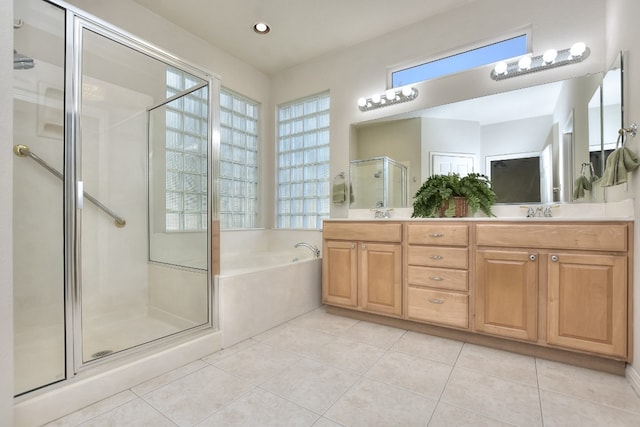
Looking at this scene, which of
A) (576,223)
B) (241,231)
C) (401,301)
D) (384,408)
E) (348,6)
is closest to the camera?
(384,408)

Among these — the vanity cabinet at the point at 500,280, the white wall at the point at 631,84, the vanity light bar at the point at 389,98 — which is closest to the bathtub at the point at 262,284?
the vanity cabinet at the point at 500,280

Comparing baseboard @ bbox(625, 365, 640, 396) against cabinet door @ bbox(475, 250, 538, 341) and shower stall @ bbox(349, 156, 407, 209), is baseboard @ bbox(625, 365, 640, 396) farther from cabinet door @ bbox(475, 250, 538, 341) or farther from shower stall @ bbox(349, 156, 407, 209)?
shower stall @ bbox(349, 156, 407, 209)

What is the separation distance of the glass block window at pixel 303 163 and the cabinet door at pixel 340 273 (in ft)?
2.51

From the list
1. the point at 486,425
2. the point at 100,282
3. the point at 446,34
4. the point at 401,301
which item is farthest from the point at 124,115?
the point at 486,425

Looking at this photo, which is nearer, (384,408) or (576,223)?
(384,408)

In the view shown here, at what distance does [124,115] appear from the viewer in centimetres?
234

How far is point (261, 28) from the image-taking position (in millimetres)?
2785

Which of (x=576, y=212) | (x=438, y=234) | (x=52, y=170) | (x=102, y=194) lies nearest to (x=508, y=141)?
(x=576, y=212)

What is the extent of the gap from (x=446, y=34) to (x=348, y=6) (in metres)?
0.89

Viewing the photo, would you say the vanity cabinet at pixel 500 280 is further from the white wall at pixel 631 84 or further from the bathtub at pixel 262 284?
the bathtub at pixel 262 284

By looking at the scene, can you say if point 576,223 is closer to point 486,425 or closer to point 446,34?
point 486,425

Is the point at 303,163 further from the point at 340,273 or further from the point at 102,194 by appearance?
the point at 102,194

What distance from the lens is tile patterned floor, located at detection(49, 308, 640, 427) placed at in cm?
126

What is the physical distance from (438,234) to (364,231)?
596 mm
